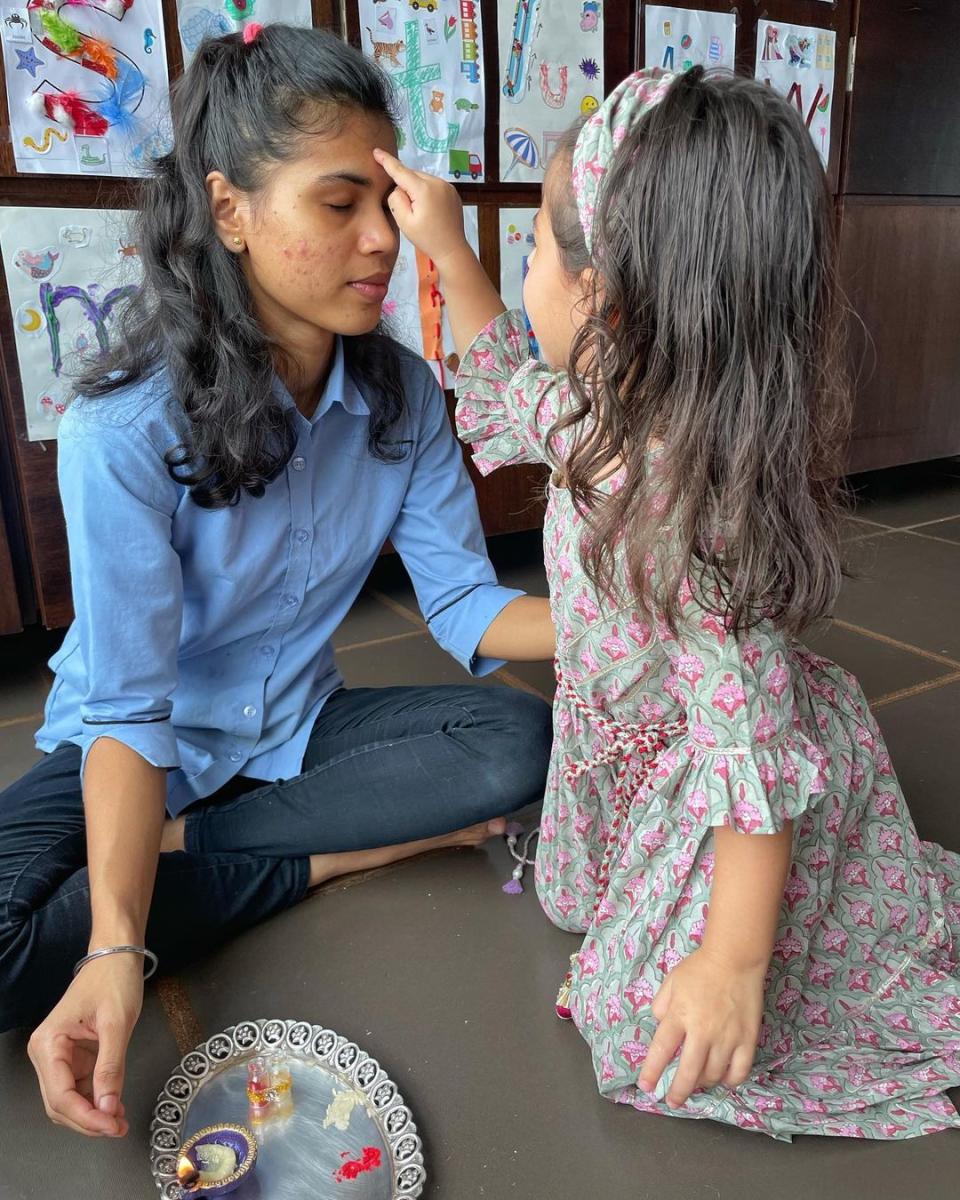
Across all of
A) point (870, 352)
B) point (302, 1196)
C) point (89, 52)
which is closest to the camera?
point (302, 1196)

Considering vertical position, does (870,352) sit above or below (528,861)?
above

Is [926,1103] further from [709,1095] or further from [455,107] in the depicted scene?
[455,107]

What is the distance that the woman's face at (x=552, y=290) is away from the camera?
0.80m

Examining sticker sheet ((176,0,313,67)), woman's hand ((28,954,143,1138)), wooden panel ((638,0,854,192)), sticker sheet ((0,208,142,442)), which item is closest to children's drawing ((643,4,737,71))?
wooden panel ((638,0,854,192))

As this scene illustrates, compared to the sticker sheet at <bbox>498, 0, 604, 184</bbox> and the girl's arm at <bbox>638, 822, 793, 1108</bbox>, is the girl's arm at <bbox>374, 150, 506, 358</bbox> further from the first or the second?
the sticker sheet at <bbox>498, 0, 604, 184</bbox>

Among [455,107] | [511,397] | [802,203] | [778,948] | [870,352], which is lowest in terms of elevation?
[778,948]

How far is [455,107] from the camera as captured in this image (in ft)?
6.21

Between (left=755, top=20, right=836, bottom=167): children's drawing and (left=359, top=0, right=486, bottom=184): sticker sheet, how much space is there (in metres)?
0.77

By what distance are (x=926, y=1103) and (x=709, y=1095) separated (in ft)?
0.62

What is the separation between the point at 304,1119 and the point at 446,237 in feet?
2.68

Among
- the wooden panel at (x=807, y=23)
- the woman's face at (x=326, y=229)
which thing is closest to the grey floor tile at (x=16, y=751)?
the woman's face at (x=326, y=229)

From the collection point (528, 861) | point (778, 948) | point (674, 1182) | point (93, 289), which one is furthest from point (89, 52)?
point (674, 1182)

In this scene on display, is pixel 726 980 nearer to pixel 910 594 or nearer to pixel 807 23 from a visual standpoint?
pixel 910 594

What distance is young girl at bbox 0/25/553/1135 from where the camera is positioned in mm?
943
